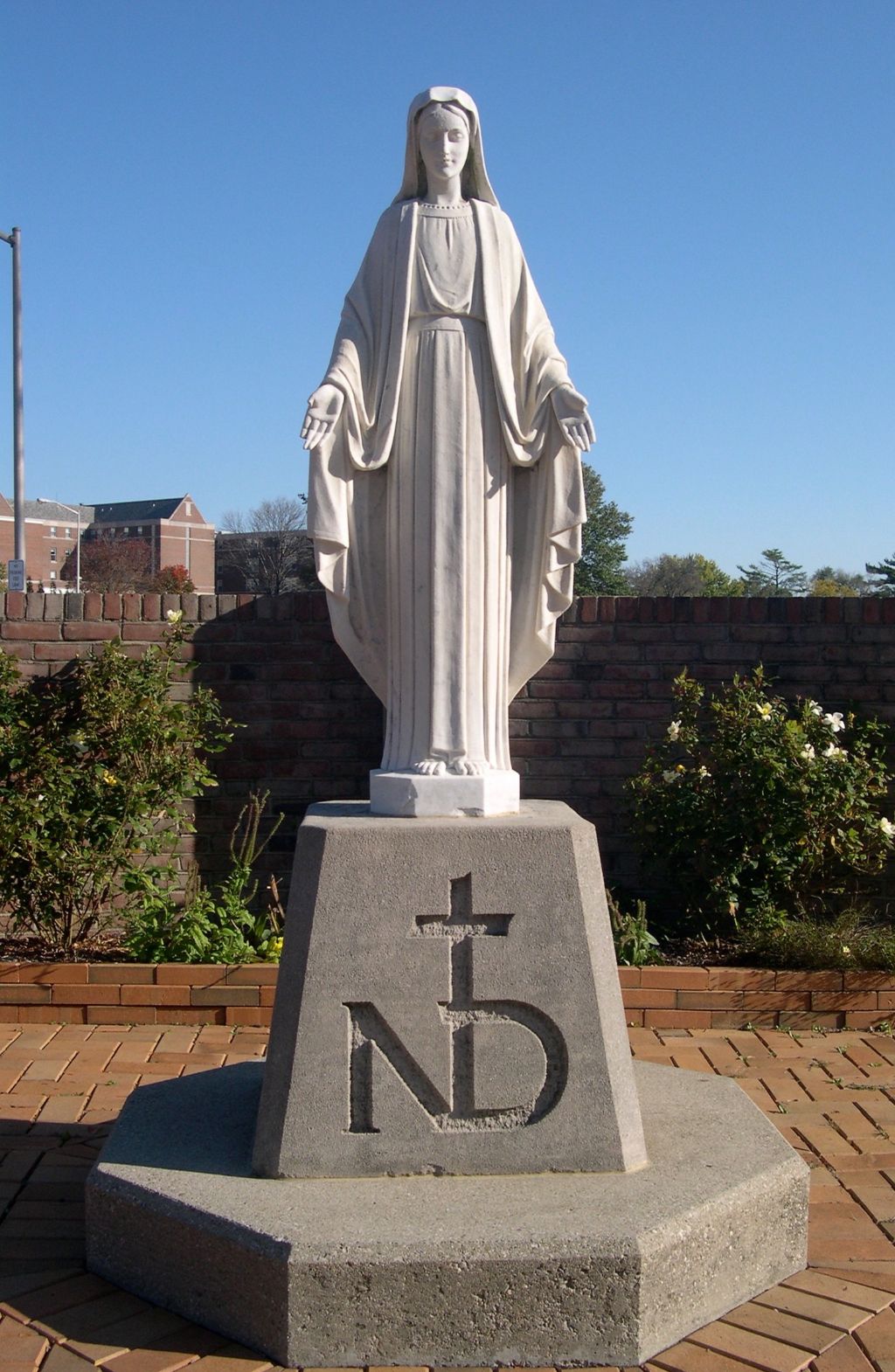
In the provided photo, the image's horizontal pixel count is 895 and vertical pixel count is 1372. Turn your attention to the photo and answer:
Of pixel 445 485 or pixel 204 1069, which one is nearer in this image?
pixel 445 485

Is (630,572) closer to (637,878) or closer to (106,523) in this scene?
(106,523)

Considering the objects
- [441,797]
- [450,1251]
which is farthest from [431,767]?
[450,1251]

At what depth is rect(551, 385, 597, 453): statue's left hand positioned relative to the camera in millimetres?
3584

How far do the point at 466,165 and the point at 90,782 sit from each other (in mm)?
3285

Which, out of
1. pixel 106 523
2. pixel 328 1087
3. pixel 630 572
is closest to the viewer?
pixel 328 1087

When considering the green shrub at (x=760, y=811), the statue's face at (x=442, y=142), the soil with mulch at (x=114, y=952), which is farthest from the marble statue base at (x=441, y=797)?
the green shrub at (x=760, y=811)

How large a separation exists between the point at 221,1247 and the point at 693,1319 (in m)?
1.05

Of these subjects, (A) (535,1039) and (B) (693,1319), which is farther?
(A) (535,1039)

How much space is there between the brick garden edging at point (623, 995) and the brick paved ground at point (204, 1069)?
3.5 inches

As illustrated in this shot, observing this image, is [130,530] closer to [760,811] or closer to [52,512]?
[52,512]

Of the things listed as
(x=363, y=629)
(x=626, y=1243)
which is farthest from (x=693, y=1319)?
(x=363, y=629)

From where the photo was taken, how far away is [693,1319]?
2.96 meters

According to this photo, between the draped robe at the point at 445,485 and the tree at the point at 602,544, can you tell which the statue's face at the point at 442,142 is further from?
the tree at the point at 602,544

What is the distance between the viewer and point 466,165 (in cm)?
376
